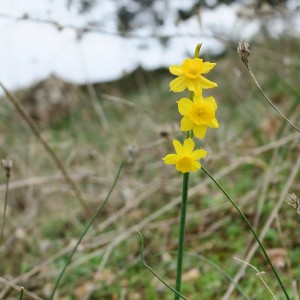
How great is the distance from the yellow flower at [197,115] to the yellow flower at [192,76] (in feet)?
0.11

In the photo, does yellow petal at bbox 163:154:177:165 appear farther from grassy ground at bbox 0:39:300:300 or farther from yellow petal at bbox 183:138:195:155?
grassy ground at bbox 0:39:300:300

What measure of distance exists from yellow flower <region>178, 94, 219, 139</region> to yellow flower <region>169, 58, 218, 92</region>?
33 millimetres

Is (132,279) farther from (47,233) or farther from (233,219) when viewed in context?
(47,233)

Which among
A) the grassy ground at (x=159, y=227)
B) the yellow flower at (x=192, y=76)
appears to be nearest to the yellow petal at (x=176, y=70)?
the yellow flower at (x=192, y=76)

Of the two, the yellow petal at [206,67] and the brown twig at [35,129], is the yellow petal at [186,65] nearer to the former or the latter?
the yellow petal at [206,67]

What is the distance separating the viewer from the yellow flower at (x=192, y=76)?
0.78 m

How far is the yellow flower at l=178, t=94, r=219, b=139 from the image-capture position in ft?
2.46

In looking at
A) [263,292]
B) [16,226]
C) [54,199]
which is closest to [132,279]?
[263,292]

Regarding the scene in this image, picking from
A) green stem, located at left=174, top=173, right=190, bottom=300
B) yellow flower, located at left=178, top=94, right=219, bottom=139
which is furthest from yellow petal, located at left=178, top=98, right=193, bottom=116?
green stem, located at left=174, top=173, right=190, bottom=300

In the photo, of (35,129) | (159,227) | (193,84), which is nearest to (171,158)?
(193,84)

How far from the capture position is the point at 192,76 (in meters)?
0.78

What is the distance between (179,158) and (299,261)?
117 cm

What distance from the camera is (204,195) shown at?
8.75 feet

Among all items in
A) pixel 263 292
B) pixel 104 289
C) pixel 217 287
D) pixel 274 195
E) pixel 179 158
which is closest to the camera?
pixel 179 158
